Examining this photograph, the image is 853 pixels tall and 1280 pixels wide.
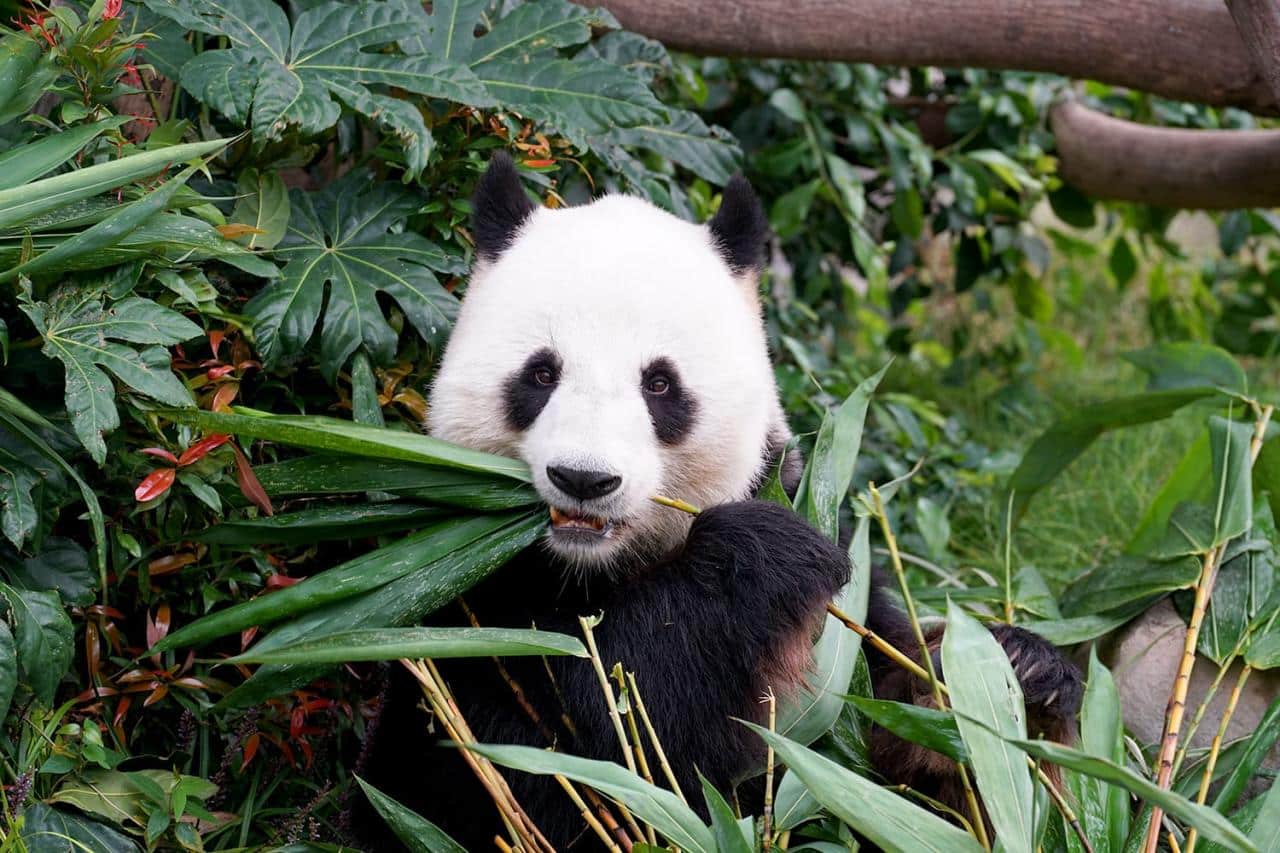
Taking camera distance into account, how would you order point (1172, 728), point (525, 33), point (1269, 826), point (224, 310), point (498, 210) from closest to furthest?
point (1269, 826), point (1172, 728), point (498, 210), point (224, 310), point (525, 33)

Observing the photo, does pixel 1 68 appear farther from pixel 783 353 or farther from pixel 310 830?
pixel 783 353

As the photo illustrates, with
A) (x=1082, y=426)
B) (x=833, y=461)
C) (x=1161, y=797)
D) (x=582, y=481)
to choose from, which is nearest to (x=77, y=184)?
(x=582, y=481)

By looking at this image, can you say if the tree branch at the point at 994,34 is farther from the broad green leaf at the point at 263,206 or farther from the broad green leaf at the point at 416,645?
the broad green leaf at the point at 416,645

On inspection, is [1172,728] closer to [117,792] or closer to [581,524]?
[581,524]

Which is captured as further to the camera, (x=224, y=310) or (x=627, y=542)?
(x=224, y=310)

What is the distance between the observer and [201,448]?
8.18 ft

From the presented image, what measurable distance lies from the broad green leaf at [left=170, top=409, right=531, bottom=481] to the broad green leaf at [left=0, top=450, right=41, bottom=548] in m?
0.33

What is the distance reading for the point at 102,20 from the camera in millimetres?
2496

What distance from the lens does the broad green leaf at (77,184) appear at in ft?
7.20

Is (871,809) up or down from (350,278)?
down

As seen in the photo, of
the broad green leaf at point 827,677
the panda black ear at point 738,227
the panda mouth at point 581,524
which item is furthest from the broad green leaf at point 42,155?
the broad green leaf at point 827,677

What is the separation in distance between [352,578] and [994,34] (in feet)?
8.05

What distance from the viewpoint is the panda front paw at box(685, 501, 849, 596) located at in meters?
2.28

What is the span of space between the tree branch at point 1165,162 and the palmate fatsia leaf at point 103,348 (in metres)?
3.22
